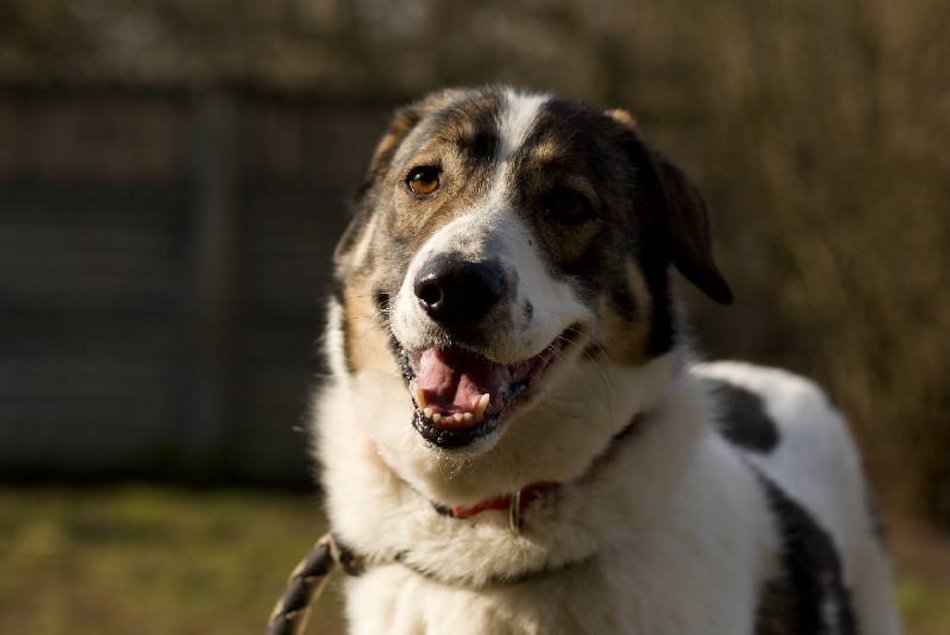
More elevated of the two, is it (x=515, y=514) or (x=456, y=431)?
(x=456, y=431)

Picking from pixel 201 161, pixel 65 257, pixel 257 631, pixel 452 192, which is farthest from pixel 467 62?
pixel 452 192

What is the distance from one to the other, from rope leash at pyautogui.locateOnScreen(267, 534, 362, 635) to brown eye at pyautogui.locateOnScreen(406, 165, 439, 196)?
2.83 ft

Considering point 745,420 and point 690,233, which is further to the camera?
point 745,420

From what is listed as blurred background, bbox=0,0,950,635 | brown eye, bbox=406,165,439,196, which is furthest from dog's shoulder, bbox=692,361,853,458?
blurred background, bbox=0,0,950,635

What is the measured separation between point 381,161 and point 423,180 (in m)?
0.35

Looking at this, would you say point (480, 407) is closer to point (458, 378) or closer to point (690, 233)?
point (458, 378)

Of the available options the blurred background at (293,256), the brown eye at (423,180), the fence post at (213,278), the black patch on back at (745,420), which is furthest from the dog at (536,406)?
the fence post at (213,278)

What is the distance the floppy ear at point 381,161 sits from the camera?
3.44 metres

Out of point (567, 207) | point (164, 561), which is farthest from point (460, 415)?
point (164, 561)

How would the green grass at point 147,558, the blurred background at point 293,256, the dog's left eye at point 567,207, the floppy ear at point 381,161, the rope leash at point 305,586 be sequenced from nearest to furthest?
the dog's left eye at point 567,207, the rope leash at point 305,586, the floppy ear at point 381,161, the green grass at point 147,558, the blurred background at point 293,256

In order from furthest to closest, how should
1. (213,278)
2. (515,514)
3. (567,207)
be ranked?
1. (213,278)
2. (567,207)
3. (515,514)

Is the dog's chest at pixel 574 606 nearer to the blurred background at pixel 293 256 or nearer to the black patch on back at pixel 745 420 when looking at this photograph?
the black patch on back at pixel 745 420

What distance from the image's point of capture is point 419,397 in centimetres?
279

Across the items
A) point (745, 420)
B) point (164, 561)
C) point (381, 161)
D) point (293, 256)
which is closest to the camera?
point (381, 161)
